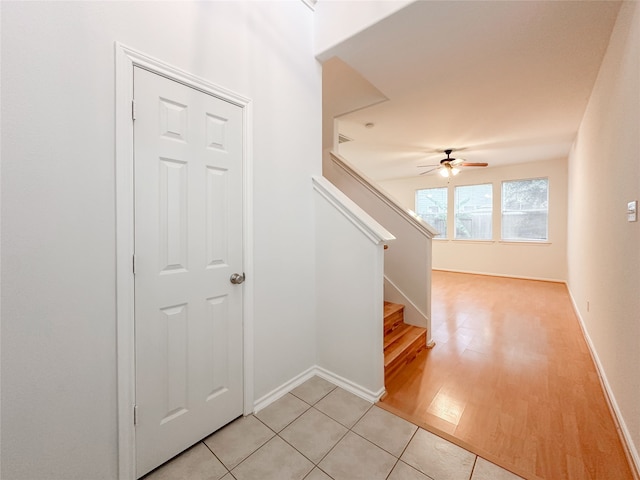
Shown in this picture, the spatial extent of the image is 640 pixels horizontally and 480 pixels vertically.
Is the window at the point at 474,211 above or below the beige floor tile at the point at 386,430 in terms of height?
above

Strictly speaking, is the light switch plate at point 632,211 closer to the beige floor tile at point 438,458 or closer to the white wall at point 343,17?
the beige floor tile at point 438,458

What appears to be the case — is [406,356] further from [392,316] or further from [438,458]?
[438,458]

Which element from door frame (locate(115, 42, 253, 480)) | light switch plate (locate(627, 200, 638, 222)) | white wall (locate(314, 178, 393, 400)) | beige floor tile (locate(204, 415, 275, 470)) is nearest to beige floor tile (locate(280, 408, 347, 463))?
beige floor tile (locate(204, 415, 275, 470))

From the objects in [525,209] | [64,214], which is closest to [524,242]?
[525,209]

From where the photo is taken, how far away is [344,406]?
5.80 feet

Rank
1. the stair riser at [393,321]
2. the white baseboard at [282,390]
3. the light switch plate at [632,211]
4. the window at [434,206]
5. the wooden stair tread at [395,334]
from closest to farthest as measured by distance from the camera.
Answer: the light switch plate at [632,211] < the white baseboard at [282,390] < the wooden stair tread at [395,334] < the stair riser at [393,321] < the window at [434,206]

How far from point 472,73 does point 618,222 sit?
5.62 ft

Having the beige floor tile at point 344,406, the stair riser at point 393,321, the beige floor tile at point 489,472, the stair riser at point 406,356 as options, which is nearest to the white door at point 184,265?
the beige floor tile at point 344,406

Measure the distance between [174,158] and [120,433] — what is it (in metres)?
1.32

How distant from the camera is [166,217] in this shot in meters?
1.32

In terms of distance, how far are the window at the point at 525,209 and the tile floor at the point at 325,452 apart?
603 cm

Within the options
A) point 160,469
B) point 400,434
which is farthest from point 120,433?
point 400,434

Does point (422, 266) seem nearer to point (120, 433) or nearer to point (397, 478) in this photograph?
point (397, 478)

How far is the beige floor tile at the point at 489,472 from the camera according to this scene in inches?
49.8
